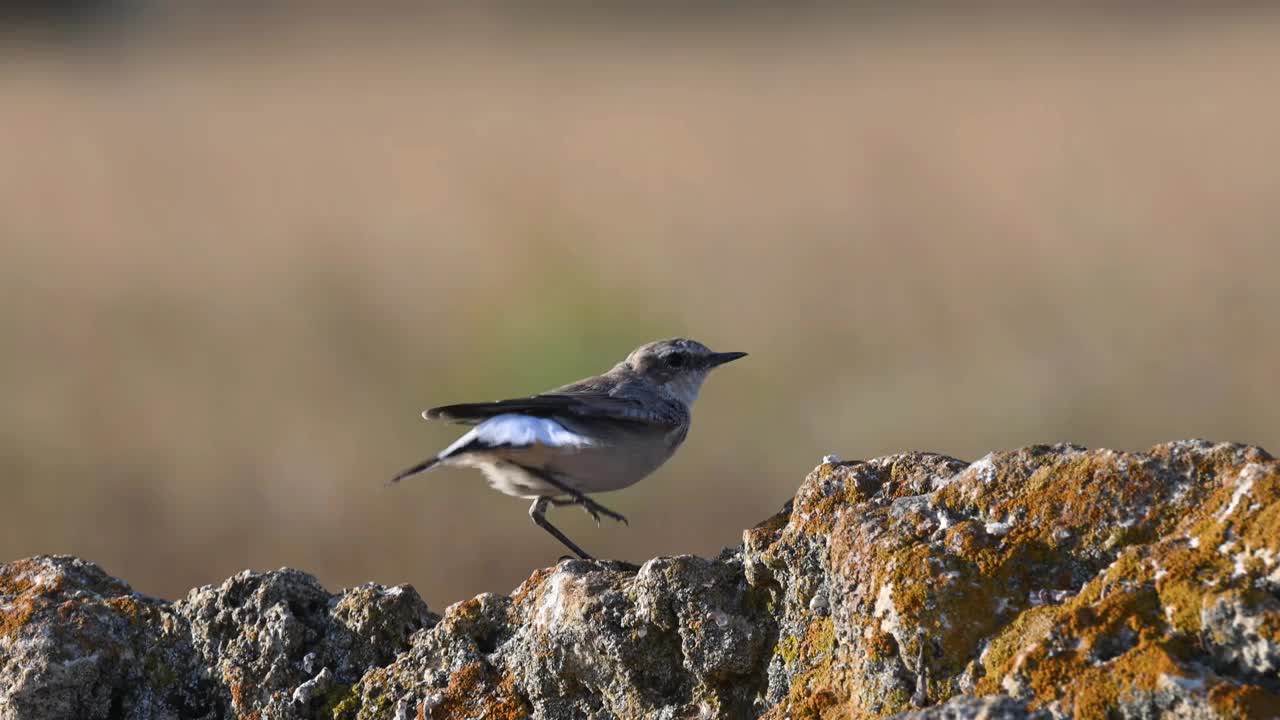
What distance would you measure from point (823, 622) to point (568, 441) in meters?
2.94

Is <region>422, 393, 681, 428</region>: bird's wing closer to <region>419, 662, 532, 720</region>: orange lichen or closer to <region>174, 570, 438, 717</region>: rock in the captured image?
<region>174, 570, 438, 717</region>: rock

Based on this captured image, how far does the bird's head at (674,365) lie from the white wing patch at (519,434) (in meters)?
1.52

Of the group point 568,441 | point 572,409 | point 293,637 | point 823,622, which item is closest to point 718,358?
point 572,409

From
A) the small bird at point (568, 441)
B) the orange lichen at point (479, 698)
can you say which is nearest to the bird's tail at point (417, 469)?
the small bird at point (568, 441)

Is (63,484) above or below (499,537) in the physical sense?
above

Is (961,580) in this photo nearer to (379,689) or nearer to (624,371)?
(379,689)

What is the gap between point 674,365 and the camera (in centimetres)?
888

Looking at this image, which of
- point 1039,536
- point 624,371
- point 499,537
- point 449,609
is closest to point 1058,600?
point 1039,536

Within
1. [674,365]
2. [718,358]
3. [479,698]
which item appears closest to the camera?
[479,698]

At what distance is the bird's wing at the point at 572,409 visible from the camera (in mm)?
6480

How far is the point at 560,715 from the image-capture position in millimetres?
→ 4695

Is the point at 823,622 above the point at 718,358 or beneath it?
beneath

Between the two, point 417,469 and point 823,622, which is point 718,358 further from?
point 823,622

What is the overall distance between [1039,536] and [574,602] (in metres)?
1.42
